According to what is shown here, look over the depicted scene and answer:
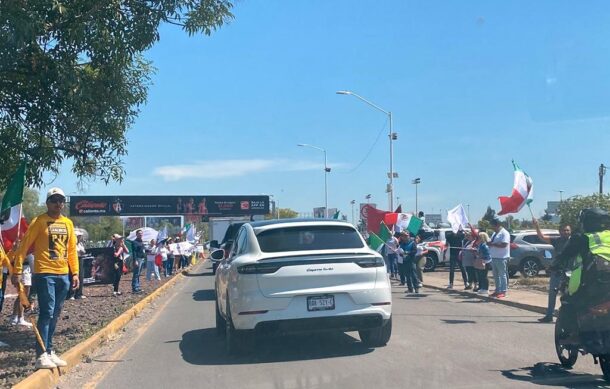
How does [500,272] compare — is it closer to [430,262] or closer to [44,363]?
[44,363]

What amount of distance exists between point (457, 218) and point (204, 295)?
7.78 metres

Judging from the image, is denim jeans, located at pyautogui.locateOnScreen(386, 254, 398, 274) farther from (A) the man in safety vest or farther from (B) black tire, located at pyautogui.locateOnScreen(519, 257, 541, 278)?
(A) the man in safety vest

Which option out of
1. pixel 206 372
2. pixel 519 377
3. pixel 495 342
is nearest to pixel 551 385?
pixel 519 377

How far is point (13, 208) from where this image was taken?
355 inches

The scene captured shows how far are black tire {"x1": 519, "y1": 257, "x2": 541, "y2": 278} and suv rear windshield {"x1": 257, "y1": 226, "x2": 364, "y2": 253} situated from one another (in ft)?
48.7

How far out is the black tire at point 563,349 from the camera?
7.11 meters

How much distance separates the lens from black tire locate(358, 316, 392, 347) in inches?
353

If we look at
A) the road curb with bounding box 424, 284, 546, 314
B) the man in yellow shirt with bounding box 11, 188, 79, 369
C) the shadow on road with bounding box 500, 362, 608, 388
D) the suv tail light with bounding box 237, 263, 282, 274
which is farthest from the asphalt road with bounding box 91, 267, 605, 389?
the suv tail light with bounding box 237, 263, 282, 274

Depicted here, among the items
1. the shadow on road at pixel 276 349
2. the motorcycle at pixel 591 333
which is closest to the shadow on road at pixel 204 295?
the shadow on road at pixel 276 349

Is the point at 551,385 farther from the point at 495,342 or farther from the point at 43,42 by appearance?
the point at 43,42

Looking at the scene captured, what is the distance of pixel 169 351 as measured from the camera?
9.41m

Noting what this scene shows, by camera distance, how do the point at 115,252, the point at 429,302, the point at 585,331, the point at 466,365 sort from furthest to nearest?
1. the point at 115,252
2. the point at 429,302
3. the point at 466,365
4. the point at 585,331

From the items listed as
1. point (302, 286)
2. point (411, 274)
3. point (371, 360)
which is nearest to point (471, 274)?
point (411, 274)

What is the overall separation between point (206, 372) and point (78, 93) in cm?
391
